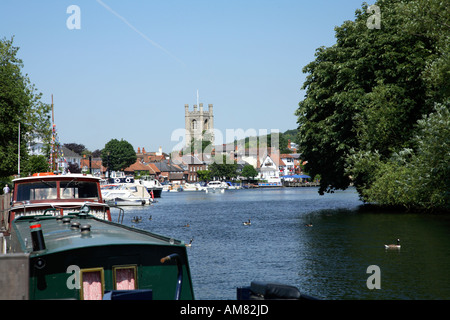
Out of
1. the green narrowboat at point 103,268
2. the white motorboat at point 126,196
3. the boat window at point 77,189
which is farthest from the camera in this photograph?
the white motorboat at point 126,196

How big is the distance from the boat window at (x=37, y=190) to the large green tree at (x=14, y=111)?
3544 cm

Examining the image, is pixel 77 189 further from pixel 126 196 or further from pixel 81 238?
pixel 126 196

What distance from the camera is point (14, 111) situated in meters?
53.2

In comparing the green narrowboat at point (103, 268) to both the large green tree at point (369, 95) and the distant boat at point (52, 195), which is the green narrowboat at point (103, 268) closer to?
the distant boat at point (52, 195)

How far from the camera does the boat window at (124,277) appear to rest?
888 cm

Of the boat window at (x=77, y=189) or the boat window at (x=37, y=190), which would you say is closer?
the boat window at (x=37, y=190)

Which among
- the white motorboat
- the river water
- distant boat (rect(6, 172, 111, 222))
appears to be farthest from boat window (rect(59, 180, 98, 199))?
the white motorboat

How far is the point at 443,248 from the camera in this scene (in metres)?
28.1

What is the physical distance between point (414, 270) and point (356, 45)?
107 ft

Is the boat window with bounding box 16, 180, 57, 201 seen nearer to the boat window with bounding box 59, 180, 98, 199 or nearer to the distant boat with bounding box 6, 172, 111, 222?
the distant boat with bounding box 6, 172, 111, 222

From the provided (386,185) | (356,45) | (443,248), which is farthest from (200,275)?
(356,45)

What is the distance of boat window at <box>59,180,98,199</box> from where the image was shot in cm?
1892

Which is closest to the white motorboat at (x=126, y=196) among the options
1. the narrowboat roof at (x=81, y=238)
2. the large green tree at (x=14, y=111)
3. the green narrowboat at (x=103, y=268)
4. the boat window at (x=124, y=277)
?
the large green tree at (x=14, y=111)
